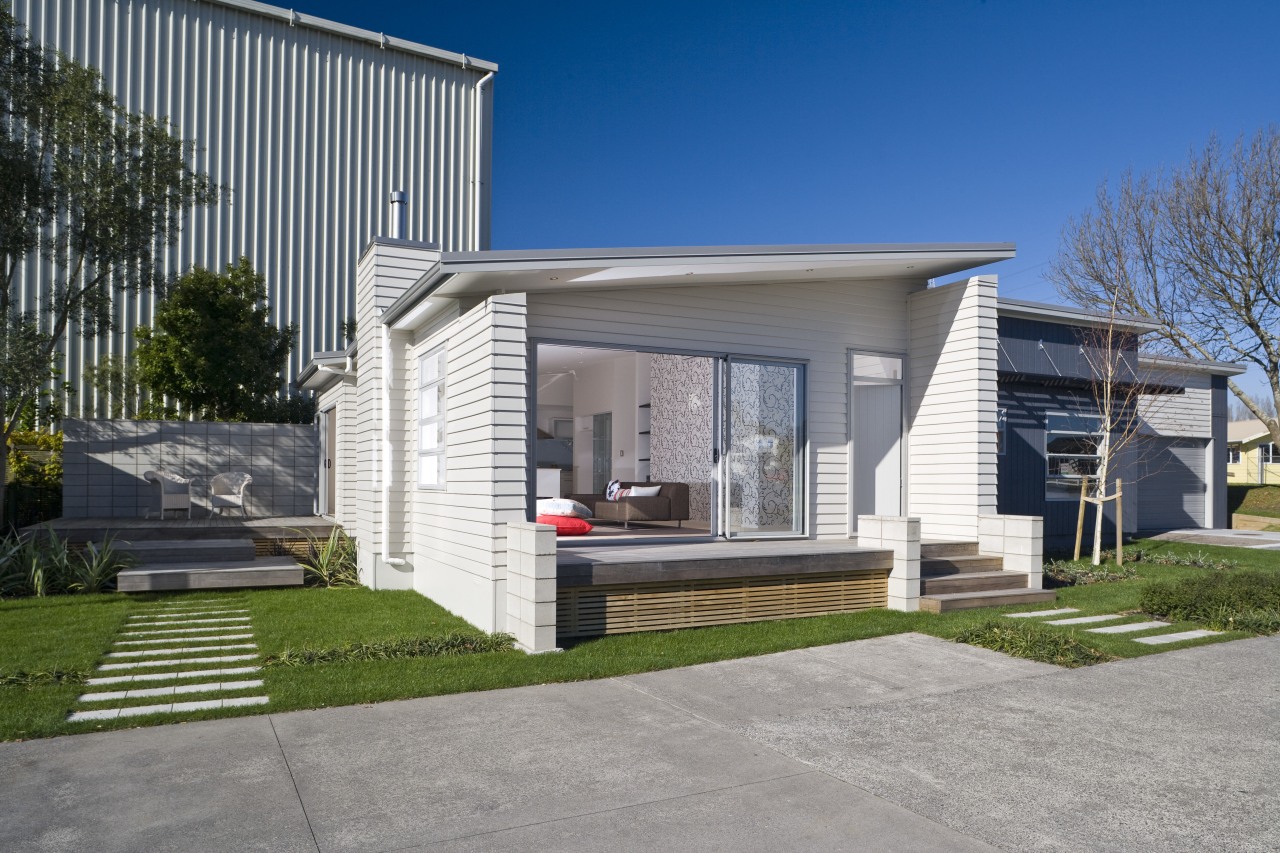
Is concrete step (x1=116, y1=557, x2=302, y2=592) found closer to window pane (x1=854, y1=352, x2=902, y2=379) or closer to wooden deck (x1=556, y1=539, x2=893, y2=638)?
wooden deck (x1=556, y1=539, x2=893, y2=638)

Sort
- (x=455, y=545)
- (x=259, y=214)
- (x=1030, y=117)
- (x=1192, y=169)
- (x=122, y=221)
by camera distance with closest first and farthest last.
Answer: (x=455, y=545) < (x=122, y=221) < (x=1030, y=117) < (x=1192, y=169) < (x=259, y=214)

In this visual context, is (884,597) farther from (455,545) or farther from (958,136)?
(958,136)

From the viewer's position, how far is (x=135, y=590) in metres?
8.53

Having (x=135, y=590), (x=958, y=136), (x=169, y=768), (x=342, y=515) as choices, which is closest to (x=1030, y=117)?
(x=958, y=136)

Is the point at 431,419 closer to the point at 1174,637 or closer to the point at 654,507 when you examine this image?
the point at 654,507

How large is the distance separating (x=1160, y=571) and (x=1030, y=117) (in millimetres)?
8373

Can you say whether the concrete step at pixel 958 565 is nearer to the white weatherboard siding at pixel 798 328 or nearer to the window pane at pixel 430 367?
the white weatherboard siding at pixel 798 328

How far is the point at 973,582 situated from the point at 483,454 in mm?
4650

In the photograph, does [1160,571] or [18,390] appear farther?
[1160,571]

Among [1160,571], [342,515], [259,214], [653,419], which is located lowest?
[1160,571]

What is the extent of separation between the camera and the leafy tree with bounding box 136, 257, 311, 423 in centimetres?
1551

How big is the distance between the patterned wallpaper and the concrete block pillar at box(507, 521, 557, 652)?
6.66 metres

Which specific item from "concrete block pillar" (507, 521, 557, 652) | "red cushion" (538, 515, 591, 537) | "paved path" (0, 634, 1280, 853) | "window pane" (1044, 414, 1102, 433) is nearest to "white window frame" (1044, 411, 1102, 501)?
"window pane" (1044, 414, 1102, 433)

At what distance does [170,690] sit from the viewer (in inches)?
208
